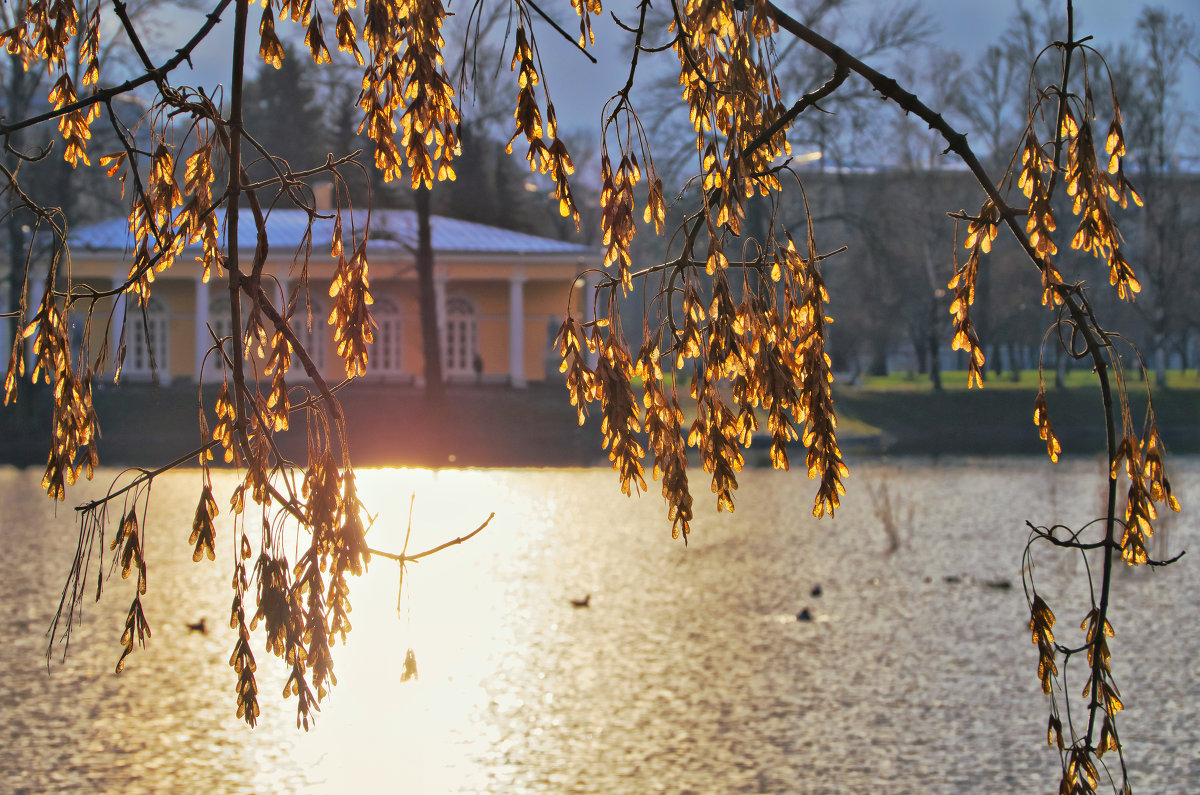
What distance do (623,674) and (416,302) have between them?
2274 cm

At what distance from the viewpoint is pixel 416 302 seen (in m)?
29.8

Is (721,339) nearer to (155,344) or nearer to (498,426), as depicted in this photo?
(498,426)

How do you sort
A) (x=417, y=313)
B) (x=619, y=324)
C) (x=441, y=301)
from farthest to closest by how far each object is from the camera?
(x=417, y=313)
(x=441, y=301)
(x=619, y=324)

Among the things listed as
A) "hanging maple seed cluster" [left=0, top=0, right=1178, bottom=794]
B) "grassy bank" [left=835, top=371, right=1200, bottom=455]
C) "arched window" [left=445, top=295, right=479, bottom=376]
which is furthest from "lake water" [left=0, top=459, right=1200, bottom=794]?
"arched window" [left=445, top=295, right=479, bottom=376]

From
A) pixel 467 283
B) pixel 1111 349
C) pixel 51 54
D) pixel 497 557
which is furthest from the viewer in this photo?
pixel 467 283

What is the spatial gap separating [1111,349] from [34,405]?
24936 millimetres

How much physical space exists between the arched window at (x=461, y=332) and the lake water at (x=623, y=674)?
1728 centimetres

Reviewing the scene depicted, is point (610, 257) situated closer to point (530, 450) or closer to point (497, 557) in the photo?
point (497, 557)

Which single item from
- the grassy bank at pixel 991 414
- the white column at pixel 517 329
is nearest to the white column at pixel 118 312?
the white column at pixel 517 329

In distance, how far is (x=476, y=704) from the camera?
7.24 m

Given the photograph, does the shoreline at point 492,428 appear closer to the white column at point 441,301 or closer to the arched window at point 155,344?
the white column at point 441,301

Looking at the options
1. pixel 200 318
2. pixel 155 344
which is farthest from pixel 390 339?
pixel 155 344

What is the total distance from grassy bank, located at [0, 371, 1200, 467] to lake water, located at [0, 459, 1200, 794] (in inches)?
362

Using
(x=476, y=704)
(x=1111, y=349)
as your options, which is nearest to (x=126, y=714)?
(x=476, y=704)
